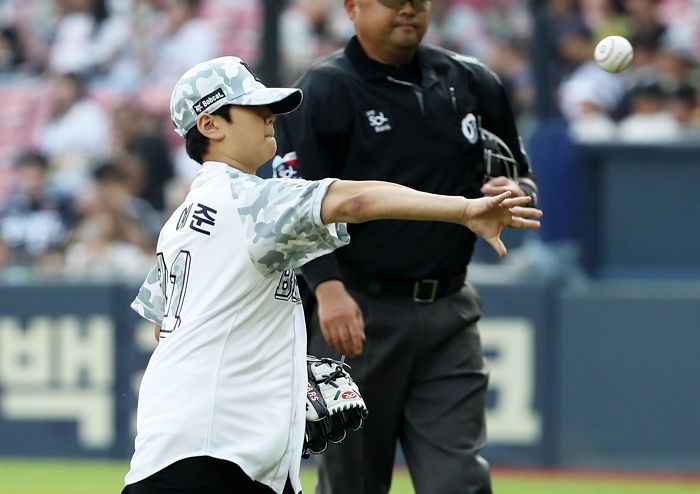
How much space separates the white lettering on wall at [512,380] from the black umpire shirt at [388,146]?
14.1ft

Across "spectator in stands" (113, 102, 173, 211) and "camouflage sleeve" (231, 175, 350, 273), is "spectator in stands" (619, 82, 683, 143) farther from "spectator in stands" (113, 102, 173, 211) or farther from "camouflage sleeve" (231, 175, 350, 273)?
"camouflage sleeve" (231, 175, 350, 273)

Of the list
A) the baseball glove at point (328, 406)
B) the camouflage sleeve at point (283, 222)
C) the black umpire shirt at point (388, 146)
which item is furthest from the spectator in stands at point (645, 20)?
the camouflage sleeve at point (283, 222)

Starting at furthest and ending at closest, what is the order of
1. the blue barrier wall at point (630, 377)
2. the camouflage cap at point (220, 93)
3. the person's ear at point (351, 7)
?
the blue barrier wall at point (630, 377), the person's ear at point (351, 7), the camouflage cap at point (220, 93)

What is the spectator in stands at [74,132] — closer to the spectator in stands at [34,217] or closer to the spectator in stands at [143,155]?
the spectator in stands at [143,155]

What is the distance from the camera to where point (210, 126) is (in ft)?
12.6

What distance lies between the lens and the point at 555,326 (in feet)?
31.1

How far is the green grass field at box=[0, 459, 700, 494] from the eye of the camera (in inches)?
344

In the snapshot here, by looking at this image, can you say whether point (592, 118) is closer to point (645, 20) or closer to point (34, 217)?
point (645, 20)

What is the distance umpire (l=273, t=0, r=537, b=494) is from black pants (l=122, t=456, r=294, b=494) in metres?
1.45

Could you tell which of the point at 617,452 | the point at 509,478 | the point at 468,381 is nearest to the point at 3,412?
the point at 509,478

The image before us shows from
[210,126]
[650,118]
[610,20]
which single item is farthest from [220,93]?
[610,20]

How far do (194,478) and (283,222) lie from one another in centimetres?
74

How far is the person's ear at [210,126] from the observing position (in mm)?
3830

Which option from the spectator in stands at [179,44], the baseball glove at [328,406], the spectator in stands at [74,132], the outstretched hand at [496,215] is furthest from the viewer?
the spectator in stands at [179,44]
